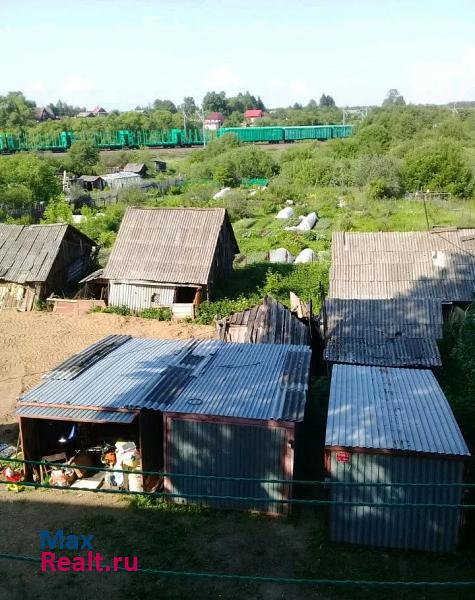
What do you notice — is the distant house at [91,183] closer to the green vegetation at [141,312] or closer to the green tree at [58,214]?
the green tree at [58,214]

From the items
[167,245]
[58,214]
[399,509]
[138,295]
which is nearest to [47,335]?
[138,295]

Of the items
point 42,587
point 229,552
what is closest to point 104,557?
point 42,587

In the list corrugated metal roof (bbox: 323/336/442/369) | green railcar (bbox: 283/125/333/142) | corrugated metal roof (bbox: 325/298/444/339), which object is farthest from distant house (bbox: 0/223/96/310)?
green railcar (bbox: 283/125/333/142)

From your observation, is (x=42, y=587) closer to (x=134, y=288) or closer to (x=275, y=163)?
(x=134, y=288)

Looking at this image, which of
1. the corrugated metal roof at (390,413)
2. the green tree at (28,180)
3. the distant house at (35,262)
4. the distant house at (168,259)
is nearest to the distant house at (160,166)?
the green tree at (28,180)

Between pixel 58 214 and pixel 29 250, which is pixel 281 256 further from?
pixel 58 214

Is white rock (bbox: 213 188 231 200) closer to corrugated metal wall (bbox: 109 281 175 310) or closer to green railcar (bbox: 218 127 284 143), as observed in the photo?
corrugated metal wall (bbox: 109 281 175 310)
